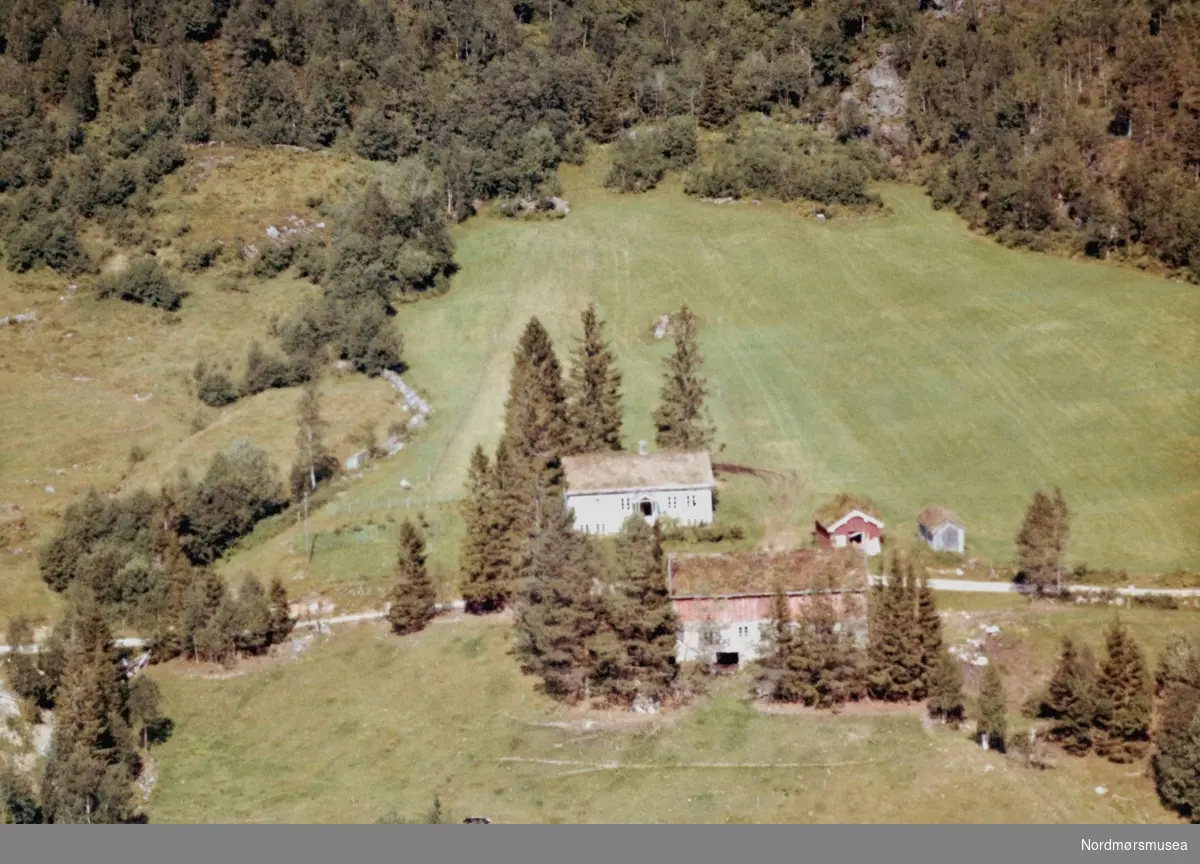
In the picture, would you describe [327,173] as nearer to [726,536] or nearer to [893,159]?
[893,159]

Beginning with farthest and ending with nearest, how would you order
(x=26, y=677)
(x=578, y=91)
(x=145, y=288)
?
(x=578, y=91) < (x=145, y=288) < (x=26, y=677)

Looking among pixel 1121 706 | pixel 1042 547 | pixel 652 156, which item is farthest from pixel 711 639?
pixel 652 156

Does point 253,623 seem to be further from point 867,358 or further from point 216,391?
point 867,358

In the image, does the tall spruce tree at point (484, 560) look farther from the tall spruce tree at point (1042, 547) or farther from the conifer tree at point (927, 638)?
the tall spruce tree at point (1042, 547)

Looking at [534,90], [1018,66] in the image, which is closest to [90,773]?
[534,90]

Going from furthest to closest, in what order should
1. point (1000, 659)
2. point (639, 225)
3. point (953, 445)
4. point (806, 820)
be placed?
point (639, 225)
point (953, 445)
point (1000, 659)
point (806, 820)

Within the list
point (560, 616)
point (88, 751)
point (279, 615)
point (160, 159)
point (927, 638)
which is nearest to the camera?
point (88, 751)

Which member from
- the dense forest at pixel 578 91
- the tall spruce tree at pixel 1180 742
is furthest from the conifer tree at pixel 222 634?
the dense forest at pixel 578 91

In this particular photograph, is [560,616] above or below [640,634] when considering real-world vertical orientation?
above
